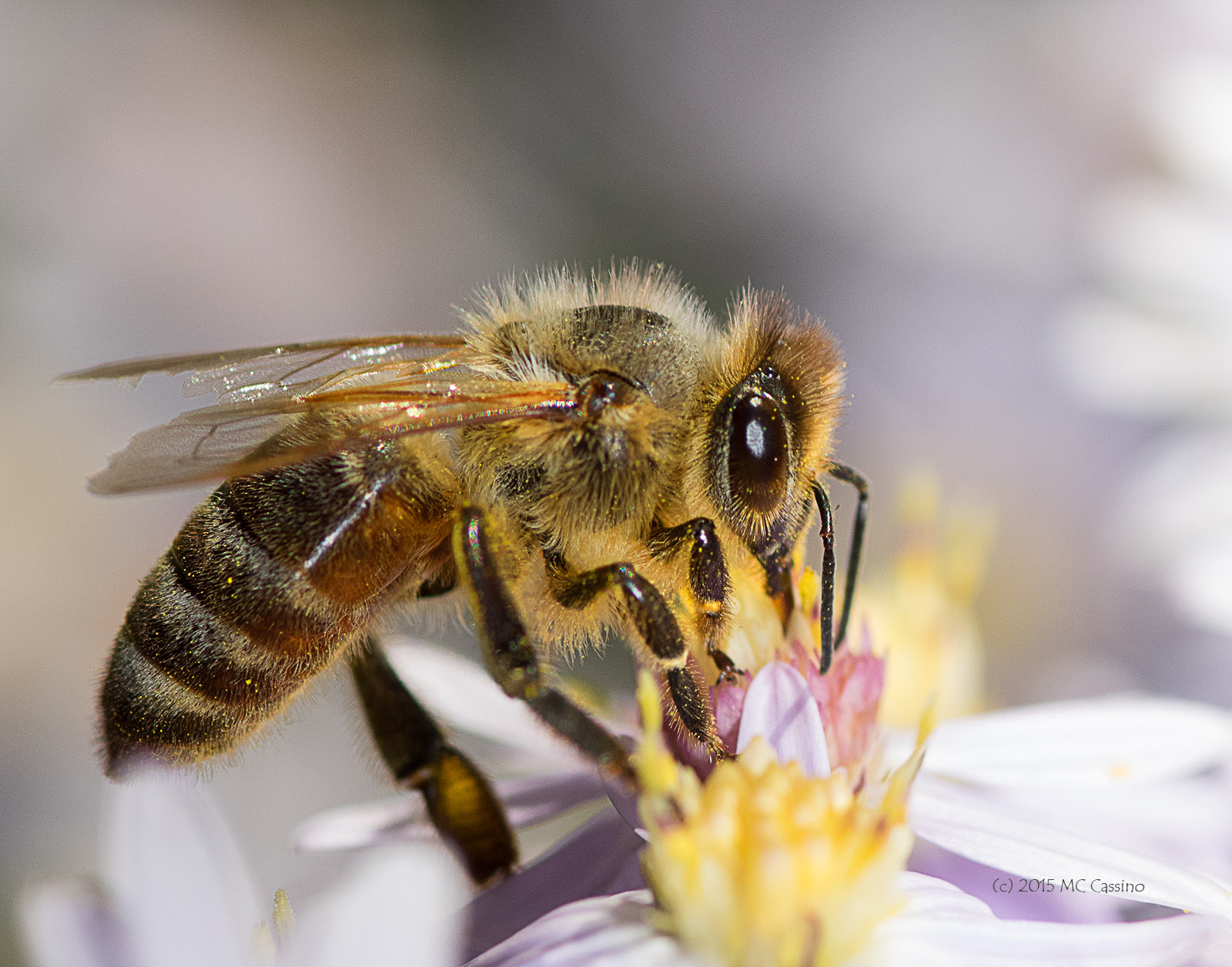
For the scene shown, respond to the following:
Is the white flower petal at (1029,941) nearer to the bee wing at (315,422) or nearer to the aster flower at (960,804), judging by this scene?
the aster flower at (960,804)

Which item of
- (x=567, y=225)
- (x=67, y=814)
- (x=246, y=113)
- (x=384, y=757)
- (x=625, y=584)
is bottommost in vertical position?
(x=67, y=814)

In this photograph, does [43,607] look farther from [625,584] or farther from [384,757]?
[625,584]

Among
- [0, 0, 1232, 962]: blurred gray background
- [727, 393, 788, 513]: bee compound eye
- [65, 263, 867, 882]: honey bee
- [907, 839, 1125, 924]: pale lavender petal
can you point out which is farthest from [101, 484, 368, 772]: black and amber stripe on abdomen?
[0, 0, 1232, 962]: blurred gray background

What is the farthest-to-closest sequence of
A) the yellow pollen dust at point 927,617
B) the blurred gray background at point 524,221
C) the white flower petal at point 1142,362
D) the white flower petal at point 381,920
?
the blurred gray background at point 524,221 → the white flower petal at point 1142,362 → the yellow pollen dust at point 927,617 → the white flower petal at point 381,920


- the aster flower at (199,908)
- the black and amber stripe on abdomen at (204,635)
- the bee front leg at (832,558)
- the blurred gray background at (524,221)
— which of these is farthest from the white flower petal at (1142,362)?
the aster flower at (199,908)

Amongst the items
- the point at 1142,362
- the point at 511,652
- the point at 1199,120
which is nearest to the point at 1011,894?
the point at 511,652

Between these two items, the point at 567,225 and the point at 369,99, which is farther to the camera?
the point at 369,99

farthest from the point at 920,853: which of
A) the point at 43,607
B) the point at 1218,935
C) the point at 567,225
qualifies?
the point at 567,225
